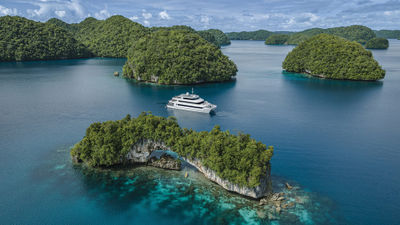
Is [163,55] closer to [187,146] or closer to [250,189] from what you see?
[187,146]

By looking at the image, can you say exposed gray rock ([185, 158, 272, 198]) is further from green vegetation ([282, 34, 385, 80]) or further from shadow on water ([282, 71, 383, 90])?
green vegetation ([282, 34, 385, 80])

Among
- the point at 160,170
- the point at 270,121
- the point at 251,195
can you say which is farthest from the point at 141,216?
the point at 270,121

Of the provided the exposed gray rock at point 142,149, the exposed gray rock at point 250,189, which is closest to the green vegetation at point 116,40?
the exposed gray rock at point 142,149

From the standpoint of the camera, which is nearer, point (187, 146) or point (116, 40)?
point (187, 146)

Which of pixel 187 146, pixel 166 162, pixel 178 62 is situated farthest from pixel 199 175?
pixel 178 62

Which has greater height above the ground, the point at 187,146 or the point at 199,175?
the point at 187,146

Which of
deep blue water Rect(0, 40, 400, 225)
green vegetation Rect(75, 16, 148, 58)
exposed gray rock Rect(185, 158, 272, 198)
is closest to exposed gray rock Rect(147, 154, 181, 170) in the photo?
deep blue water Rect(0, 40, 400, 225)
